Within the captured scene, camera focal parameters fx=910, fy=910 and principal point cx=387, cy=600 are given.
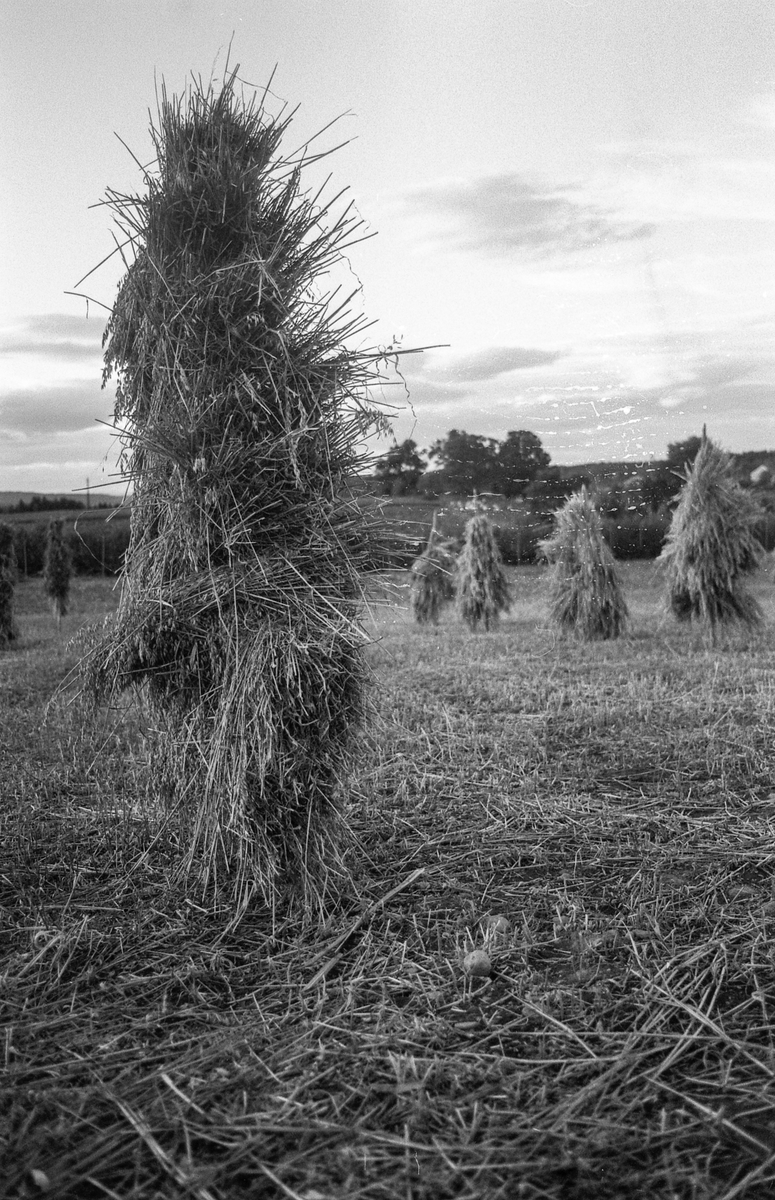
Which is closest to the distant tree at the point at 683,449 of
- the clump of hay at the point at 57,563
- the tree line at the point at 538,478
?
the tree line at the point at 538,478

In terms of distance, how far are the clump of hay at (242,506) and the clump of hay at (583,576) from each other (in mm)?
11495

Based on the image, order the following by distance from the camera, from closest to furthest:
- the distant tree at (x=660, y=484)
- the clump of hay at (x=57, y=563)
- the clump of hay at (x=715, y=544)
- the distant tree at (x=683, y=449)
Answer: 1. the clump of hay at (x=715, y=544)
2. the distant tree at (x=660, y=484)
3. the distant tree at (x=683, y=449)
4. the clump of hay at (x=57, y=563)

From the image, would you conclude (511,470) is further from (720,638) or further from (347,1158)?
(347,1158)

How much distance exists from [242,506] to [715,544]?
37.9 ft

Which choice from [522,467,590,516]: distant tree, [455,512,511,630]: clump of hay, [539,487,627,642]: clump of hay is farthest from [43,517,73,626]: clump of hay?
[539,487,627,642]: clump of hay

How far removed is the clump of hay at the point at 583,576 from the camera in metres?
15.0

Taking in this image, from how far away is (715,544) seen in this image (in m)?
13.9

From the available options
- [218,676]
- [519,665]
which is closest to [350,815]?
[218,676]

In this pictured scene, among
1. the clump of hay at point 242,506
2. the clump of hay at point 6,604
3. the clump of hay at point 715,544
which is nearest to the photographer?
the clump of hay at point 242,506

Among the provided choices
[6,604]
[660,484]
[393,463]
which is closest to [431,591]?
[660,484]

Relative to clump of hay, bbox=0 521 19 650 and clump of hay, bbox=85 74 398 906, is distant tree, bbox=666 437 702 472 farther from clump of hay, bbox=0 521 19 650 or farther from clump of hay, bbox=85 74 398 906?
clump of hay, bbox=85 74 398 906

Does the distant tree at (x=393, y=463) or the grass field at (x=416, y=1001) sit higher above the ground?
the distant tree at (x=393, y=463)

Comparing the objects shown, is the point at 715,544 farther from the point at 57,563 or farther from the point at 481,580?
the point at 57,563

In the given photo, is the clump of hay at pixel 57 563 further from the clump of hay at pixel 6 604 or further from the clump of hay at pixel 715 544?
the clump of hay at pixel 715 544
